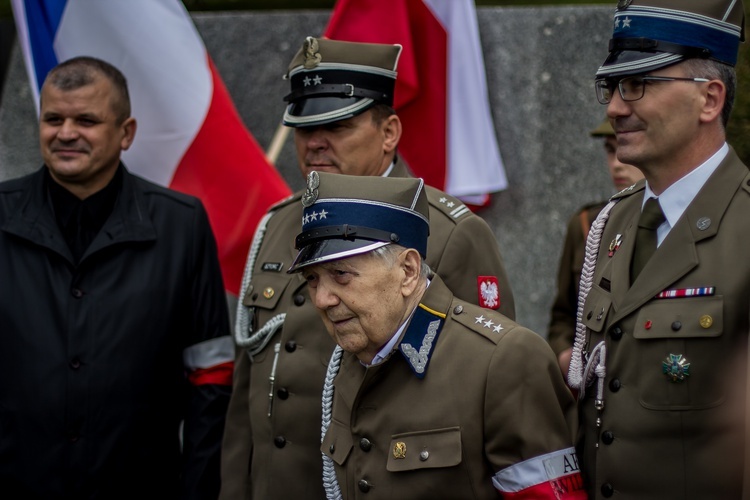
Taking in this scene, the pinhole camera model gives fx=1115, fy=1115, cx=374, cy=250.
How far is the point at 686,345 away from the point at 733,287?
0.18 metres

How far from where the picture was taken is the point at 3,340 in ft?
12.9

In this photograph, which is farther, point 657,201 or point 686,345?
point 657,201

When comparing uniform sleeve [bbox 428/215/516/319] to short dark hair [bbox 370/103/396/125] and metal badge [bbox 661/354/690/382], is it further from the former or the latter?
metal badge [bbox 661/354/690/382]

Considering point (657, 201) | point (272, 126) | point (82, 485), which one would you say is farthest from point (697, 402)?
point (272, 126)

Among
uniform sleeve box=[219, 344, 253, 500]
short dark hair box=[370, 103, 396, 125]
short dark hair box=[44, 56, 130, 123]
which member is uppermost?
short dark hair box=[44, 56, 130, 123]

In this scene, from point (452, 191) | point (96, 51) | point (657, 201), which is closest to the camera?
point (657, 201)

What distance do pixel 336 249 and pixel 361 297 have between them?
5.4 inches

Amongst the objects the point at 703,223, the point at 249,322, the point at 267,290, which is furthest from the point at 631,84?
the point at 249,322

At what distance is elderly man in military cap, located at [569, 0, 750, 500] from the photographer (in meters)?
2.75

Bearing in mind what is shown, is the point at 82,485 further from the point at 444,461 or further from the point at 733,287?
the point at 733,287

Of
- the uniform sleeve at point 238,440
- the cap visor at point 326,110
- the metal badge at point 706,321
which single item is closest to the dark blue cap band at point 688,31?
the metal badge at point 706,321

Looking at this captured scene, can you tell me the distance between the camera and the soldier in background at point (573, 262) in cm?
485

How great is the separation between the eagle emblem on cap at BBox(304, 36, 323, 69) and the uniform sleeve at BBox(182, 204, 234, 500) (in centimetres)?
80

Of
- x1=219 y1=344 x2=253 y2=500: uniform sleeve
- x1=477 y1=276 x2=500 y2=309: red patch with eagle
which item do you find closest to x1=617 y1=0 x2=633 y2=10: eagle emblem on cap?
x1=477 y1=276 x2=500 y2=309: red patch with eagle
